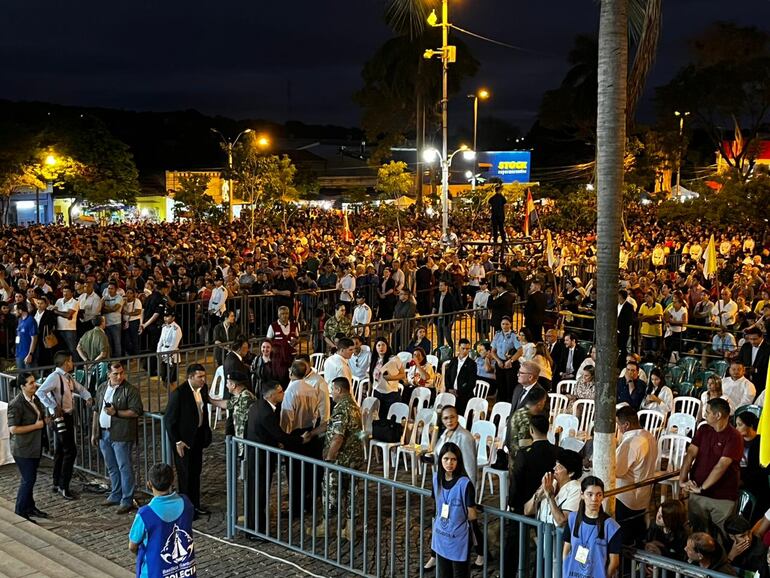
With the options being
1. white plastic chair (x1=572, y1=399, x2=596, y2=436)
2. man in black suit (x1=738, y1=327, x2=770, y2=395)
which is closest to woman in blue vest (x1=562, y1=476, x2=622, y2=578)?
white plastic chair (x1=572, y1=399, x2=596, y2=436)

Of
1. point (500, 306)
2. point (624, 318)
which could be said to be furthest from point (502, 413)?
point (500, 306)

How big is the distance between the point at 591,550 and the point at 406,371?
6415 mm

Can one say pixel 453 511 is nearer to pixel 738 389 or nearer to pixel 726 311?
pixel 738 389

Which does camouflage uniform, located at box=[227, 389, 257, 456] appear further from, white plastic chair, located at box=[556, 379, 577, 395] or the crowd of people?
white plastic chair, located at box=[556, 379, 577, 395]

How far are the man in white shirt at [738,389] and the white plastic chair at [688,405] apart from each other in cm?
38

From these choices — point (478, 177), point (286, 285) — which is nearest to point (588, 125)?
point (478, 177)

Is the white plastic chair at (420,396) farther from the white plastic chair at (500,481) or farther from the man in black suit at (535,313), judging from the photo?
the man in black suit at (535,313)

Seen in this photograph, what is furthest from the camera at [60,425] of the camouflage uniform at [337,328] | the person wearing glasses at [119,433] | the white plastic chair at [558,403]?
the white plastic chair at [558,403]

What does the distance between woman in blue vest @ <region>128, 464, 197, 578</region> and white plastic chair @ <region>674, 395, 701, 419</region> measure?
21.4ft

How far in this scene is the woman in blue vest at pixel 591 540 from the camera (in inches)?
227

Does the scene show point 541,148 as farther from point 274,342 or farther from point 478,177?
point 274,342

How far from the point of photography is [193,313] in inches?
727

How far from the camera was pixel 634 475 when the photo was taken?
295 inches

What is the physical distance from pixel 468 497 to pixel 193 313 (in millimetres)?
12579
